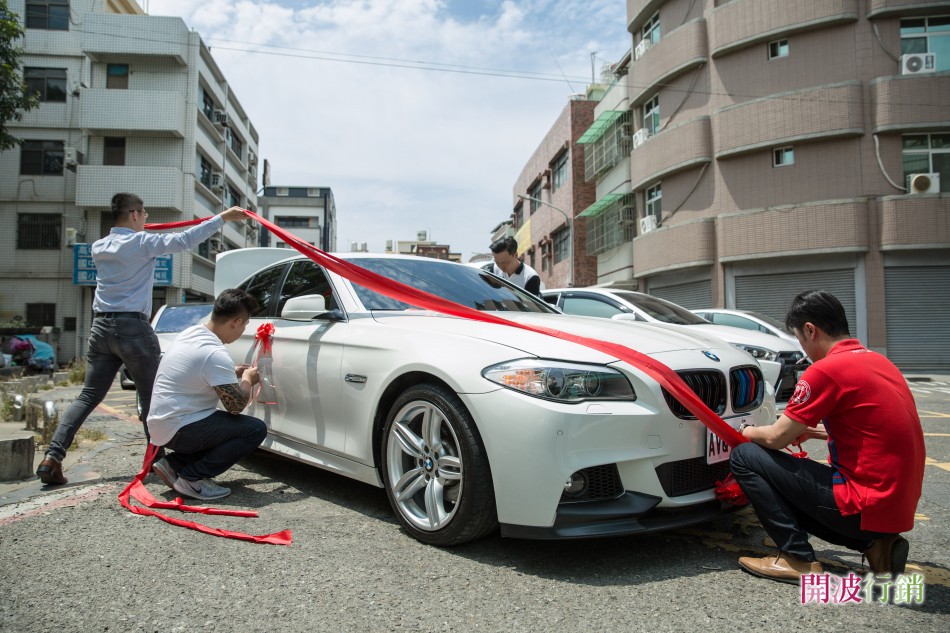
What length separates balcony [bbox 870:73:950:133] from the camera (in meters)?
18.5

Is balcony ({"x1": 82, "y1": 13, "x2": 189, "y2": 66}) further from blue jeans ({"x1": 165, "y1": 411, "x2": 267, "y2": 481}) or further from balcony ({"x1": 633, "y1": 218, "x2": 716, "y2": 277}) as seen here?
blue jeans ({"x1": 165, "y1": 411, "x2": 267, "y2": 481})

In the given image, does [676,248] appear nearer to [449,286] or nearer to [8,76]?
[449,286]

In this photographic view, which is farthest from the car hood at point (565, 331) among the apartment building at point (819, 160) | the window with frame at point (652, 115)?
the window with frame at point (652, 115)

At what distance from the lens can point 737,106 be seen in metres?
21.0

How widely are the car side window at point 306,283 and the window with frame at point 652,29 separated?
24.0 meters

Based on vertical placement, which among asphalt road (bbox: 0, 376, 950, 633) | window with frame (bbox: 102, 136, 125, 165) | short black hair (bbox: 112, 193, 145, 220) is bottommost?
asphalt road (bbox: 0, 376, 950, 633)

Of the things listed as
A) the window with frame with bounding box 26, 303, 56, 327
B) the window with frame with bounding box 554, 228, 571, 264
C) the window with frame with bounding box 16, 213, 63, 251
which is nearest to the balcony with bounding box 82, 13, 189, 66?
the window with frame with bounding box 16, 213, 63, 251

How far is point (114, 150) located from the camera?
30.2 meters

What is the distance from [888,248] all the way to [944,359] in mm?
3676

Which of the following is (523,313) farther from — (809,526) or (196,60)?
(196,60)

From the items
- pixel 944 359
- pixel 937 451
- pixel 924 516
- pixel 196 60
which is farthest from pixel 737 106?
pixel 196 60

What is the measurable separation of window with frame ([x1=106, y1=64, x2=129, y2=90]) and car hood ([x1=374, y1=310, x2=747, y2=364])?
108 ft

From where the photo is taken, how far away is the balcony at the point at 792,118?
19.1 m

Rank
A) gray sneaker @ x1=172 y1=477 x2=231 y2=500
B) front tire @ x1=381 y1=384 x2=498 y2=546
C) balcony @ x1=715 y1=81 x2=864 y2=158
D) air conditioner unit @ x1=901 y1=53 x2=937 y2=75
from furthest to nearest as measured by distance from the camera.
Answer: balcony @ x1=715 y1=81 x2=864 y2=158 → air conditioner unit @ x1=901 y1=53 x2=937 y2=75 → gray sneaker @ x1=172 y1=477 x2=231 y2=500 → front tire @ x1=381 y1=384 x2=498 y2=546
